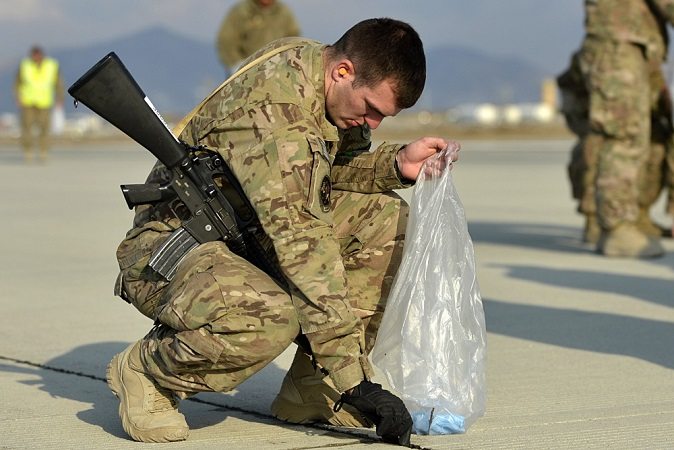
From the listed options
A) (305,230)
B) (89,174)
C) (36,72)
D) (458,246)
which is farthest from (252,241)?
(36,72)

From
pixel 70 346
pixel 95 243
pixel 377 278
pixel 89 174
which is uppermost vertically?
pixel 377 278

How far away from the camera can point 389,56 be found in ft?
12.7

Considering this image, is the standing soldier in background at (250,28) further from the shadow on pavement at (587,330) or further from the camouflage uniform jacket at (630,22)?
the shadow on pavement at (587,330)

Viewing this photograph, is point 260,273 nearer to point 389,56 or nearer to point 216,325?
point 216,325

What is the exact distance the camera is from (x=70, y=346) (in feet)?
19.0

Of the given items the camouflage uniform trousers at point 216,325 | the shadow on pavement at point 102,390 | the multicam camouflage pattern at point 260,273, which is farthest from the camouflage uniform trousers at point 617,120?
the camouflage uniform trousers at point 216,325

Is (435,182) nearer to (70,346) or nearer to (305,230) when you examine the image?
(305,230)

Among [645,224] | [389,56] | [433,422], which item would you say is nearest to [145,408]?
[433,422]

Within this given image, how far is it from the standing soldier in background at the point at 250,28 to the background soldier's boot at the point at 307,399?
916 cm

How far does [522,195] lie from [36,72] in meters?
10.9

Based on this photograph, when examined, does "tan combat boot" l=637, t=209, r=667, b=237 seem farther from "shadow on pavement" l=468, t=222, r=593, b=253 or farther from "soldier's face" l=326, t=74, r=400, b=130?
"soldier's face" l=326, t=74, r=400, b=130

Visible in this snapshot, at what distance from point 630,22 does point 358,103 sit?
520 cm

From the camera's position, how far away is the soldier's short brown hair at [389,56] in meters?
3.88

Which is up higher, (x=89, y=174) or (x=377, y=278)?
(x=377, y=278)
